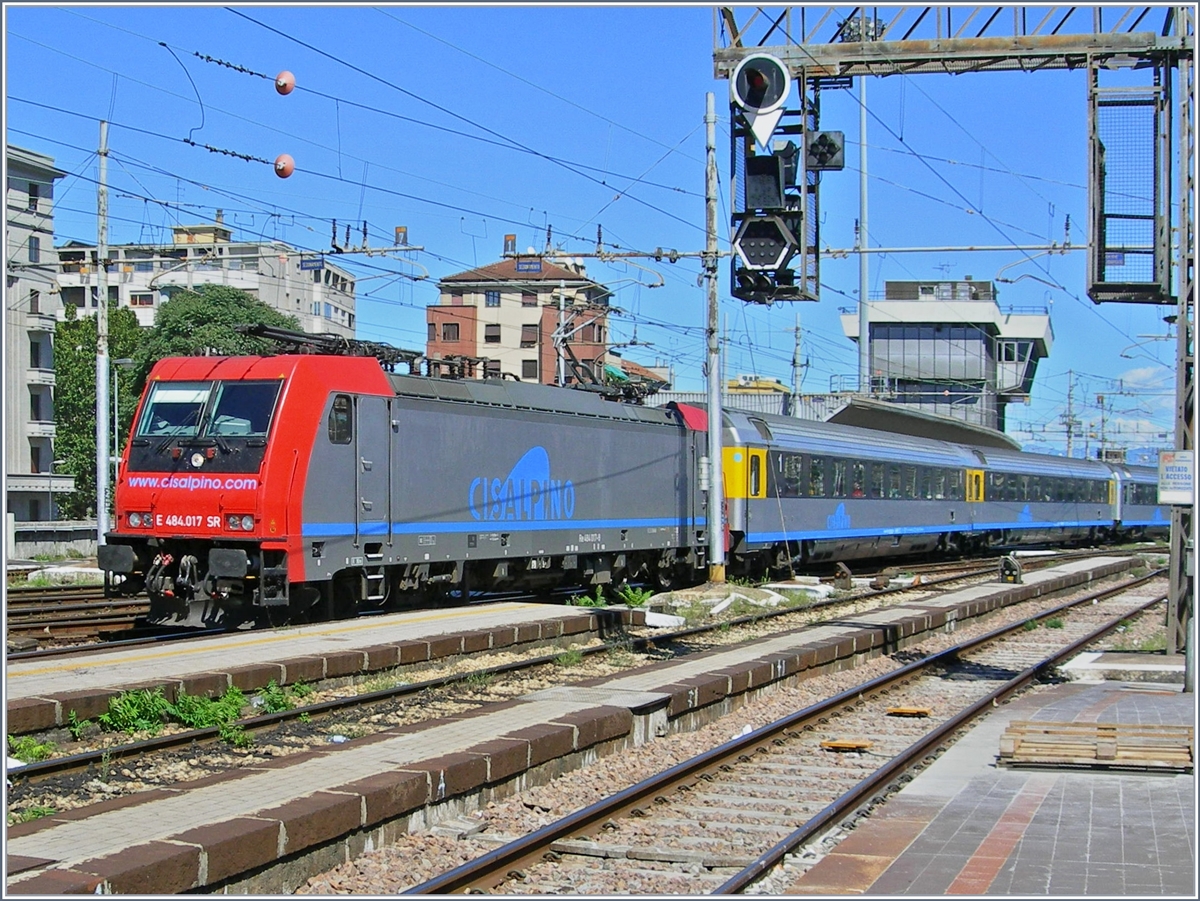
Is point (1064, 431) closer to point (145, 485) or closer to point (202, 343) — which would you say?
point (202, 343)

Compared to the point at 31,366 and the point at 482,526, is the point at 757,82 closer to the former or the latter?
the point at 482,526

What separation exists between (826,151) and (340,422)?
723cm

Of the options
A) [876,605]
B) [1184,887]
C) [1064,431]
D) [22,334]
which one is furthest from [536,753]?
[1064,431]

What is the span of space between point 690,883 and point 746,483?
20.1 meters

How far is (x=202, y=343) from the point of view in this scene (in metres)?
51.2

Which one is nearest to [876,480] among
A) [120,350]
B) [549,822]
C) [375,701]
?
[375,701]

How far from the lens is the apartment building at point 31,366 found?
51.9m

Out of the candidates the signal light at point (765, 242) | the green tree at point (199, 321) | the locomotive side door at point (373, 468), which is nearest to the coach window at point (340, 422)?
the locomotive side door at point (373, 468)

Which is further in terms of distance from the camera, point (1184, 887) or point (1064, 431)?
point (1064, 431)

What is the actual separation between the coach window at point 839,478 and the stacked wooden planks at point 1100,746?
20.6 metres

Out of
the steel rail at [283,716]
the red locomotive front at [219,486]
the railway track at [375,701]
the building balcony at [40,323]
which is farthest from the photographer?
the building balcony at [40,323]

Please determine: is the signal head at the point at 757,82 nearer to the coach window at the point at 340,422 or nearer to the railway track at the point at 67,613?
the coach window at the point at 340,422

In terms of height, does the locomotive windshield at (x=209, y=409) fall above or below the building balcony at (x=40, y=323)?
below

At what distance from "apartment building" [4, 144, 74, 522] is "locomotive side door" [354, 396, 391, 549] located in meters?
37.6
